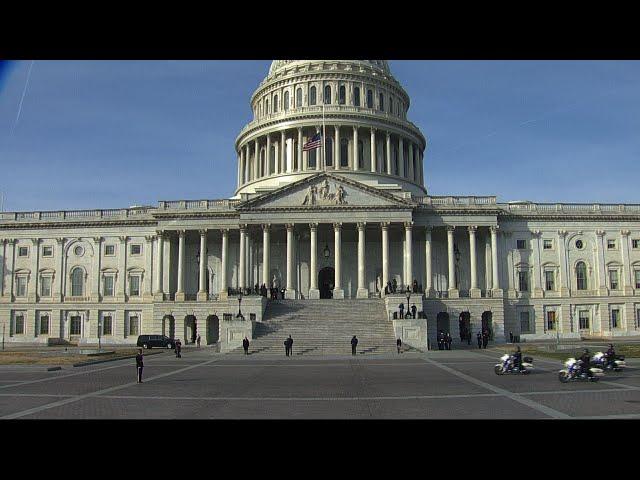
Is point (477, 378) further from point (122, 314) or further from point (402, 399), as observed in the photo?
point (122, 314)

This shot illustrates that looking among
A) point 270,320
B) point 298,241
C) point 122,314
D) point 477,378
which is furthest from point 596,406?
point 122,314

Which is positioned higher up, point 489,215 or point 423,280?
point 489,215

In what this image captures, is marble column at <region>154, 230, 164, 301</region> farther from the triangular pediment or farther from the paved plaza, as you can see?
the paved plaza

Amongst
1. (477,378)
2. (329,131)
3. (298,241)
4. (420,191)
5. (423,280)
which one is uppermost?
(329,131)

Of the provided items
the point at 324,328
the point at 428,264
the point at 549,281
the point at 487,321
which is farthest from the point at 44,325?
the point at 549,281

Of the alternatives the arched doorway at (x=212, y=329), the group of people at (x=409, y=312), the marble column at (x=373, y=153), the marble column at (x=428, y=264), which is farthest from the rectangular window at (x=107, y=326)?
the marble column at (x=373, y=153)

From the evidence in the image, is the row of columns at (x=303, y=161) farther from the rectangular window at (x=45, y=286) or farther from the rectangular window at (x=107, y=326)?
the rectangular window at (x=45, y=286)

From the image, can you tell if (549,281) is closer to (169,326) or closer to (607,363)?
(607,363)

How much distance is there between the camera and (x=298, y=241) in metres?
75.7

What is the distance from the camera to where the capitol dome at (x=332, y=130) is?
8719 centimetres

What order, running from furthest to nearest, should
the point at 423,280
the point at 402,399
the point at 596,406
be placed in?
the point at 423,280, the point at 402,399, the point at 596,406

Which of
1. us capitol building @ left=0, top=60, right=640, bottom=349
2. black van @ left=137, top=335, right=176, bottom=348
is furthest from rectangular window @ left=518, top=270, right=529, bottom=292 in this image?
black van @ left=137, top=335, right=176, bottom=348

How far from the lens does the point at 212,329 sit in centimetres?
7225

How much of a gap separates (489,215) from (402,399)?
Result: 2124 inches
